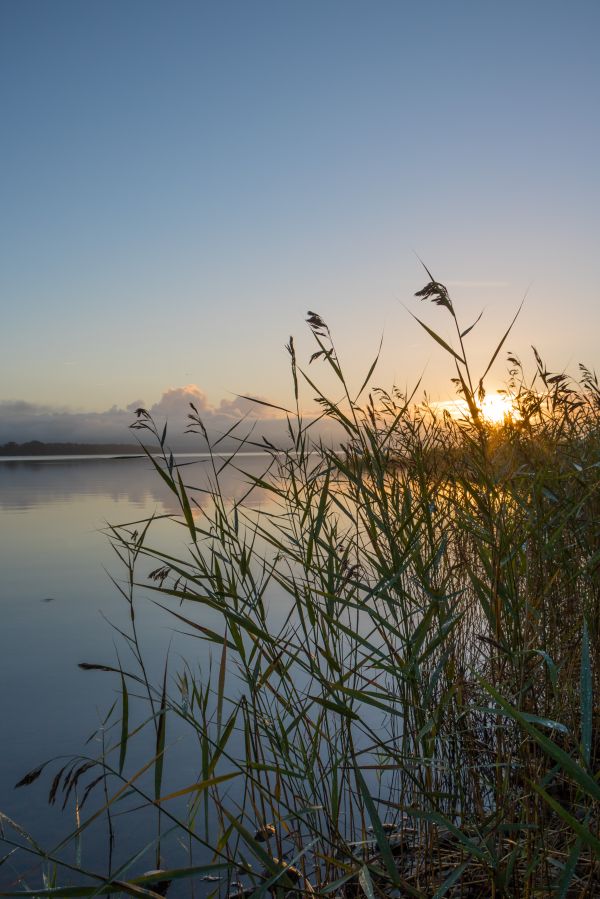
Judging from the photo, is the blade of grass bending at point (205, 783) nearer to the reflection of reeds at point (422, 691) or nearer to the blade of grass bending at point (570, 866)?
the reflection of reeds at point (422, 691)

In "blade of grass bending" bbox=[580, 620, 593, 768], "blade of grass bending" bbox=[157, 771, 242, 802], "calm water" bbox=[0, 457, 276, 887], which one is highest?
"blade of grass bending" bbox=[580, 620, 593, 768]

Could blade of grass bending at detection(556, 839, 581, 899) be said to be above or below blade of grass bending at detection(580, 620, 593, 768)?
below

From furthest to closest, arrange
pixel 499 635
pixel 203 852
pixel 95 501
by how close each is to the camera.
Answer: pixel 95 501 < pixel 203 852 < pixel 499 635

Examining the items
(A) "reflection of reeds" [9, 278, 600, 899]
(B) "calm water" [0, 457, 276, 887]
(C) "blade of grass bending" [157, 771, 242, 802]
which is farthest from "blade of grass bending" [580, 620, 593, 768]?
(B) "calm water" [0, 457, 276, 887]

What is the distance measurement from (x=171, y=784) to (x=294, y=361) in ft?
9.03

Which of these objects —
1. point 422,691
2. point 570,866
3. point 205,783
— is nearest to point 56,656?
point 422,691

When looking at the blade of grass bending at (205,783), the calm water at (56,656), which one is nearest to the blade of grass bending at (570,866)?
the blade of grass bending at (205,783)

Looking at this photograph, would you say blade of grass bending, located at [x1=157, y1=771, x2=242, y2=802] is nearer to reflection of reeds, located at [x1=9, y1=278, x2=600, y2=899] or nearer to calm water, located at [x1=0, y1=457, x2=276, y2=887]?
reflection of reeds, located at [x1=9, y1=278, x2=600, y2=899]

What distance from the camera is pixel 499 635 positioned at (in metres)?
1.90

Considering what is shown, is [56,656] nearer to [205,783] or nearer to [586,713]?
[205,783]

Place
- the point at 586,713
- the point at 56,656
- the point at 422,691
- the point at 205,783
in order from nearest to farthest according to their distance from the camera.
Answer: the point at 586,713 → the point at 205,783 → the point at 422,691 → the point at 56,656

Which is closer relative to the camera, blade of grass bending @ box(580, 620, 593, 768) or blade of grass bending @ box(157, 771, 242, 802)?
blade of grass bending @ box(580, 620, 593, 768)

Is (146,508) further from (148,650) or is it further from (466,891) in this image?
(466,891)

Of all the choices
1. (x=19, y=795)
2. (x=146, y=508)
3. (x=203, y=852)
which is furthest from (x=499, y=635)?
(x=146, y=508)
